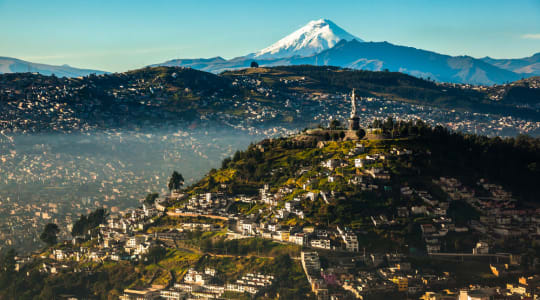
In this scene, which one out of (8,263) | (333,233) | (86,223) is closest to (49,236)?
(86,223)

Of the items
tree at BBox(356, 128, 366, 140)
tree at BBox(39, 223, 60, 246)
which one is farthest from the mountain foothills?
tree at BBox(39, 223, 60, 246)

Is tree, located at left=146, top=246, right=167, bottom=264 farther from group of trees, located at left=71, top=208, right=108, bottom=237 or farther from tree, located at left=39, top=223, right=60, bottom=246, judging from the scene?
tree, located at left=39, top=223, right=60, bottom=246

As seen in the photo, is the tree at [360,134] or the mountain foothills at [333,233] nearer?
the mountain foothills at [333,233]

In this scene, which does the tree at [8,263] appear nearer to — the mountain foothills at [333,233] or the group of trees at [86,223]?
the mountain foothills at [333,233]

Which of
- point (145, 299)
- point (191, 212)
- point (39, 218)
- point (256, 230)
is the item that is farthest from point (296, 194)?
point (39, 218)

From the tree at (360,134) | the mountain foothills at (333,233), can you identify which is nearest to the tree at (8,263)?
the mountain foothills at (333,233)

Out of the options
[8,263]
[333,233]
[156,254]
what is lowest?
[8,263]

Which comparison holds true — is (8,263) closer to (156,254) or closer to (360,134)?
(156,254)

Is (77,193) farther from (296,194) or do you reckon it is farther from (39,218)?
(296,194)
